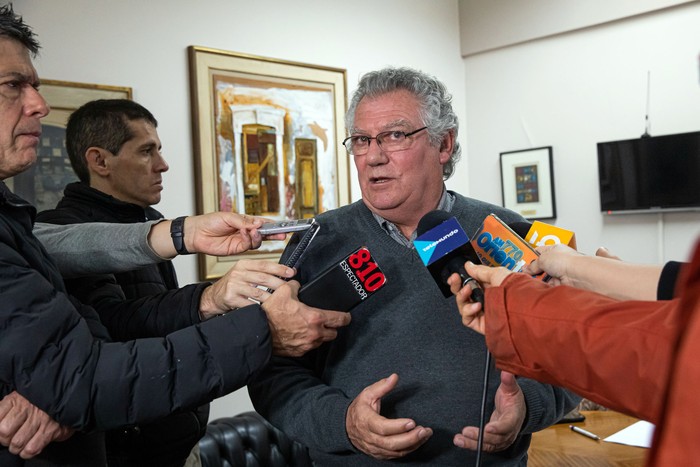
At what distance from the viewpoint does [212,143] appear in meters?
3.75

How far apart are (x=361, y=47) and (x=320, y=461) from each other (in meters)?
3.51

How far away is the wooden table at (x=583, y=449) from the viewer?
7.46 ft

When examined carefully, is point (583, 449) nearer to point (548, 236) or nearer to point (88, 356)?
point (548, 236)

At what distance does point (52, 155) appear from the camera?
3.06 metres

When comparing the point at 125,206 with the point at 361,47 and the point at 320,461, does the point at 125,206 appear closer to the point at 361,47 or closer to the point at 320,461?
the point at 320,461

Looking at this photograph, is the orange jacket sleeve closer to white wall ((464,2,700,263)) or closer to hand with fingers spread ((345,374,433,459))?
hand with fingers spread ((345,374,433,459))

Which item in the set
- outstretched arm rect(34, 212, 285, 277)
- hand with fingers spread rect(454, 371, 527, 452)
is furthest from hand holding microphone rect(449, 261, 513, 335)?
outstretched arm rect(34, 212, 285, 277)

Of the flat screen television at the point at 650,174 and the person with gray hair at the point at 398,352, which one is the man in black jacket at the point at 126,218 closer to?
the person with gray hair at the point at 398,352

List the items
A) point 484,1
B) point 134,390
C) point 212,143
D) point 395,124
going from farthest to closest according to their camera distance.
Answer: point 484,1 < point 212,143 < point 395,124 < point 134,390

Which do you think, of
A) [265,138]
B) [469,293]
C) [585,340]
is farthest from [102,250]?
[265,138]

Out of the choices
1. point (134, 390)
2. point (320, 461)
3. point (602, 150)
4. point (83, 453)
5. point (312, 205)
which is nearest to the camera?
point (134, 390)

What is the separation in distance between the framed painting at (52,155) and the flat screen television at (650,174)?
339 cm

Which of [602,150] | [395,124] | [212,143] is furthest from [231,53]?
[602,150]

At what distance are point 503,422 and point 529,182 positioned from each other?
151 inches
